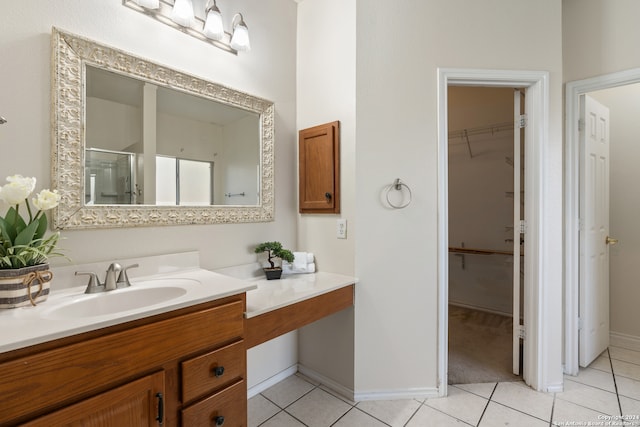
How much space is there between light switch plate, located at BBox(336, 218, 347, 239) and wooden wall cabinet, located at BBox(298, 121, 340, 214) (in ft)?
0.24

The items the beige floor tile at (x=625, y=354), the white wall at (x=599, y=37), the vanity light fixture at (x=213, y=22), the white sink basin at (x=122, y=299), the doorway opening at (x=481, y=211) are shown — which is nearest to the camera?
the white sink basin at (x=122, y=299)

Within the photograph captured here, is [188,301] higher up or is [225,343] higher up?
[188,301]

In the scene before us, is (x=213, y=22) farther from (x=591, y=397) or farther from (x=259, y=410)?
(x=591, y=397)

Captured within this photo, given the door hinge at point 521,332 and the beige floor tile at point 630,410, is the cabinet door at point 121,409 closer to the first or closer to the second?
the door hinge at point 521,332

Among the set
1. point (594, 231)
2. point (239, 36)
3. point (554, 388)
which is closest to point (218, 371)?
→ point (239, 36)

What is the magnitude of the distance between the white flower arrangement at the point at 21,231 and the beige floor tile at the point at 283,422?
137 centimetres

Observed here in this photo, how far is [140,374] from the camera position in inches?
39.4

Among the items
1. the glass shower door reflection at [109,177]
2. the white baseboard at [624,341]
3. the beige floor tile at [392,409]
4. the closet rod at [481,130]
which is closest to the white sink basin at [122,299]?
the glass shower door reflection at [109,177]

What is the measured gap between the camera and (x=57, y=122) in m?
1.24

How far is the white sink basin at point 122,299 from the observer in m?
1.11

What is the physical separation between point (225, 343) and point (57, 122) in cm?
112

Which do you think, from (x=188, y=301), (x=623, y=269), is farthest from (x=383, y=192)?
(x=623, y=269)

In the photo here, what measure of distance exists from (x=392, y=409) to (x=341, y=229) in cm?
110

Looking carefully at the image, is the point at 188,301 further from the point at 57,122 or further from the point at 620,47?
the point at 620,47
